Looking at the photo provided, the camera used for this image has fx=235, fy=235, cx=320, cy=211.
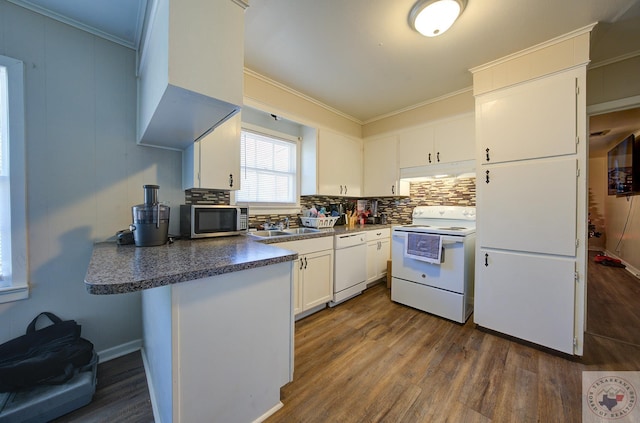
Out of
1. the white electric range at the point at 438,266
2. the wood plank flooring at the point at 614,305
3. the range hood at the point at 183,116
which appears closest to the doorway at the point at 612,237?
the wood plank flooring at the point at 614,305

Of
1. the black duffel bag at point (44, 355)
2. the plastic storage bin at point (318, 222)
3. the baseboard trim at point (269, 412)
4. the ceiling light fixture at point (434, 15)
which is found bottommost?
the baseboard trim at point (269, 412)

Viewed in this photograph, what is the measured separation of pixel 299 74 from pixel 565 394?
10.7ft

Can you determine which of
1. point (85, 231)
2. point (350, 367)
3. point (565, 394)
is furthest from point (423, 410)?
point (85, 231)

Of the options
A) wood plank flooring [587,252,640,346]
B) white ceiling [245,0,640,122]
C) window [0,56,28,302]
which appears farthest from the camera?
wood plank flooring [587,252,640,346]

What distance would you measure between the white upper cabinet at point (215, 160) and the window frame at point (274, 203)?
0.46 meters

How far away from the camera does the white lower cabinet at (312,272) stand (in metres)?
2.34

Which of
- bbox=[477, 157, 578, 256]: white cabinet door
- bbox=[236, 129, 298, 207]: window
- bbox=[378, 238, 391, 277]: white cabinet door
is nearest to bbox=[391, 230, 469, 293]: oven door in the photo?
bbox=[477, 157, 578, 256]: white cabinet door

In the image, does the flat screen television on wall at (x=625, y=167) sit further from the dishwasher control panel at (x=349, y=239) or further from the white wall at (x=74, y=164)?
the white wall at (x=74, y=164)

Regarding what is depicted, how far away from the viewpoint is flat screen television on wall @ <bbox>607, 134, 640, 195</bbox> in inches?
138

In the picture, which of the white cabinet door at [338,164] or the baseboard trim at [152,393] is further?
the white cabinet door at [338,164]

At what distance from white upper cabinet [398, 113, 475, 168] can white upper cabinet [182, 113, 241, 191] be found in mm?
2225

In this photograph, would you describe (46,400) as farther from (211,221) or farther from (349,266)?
(349,266)

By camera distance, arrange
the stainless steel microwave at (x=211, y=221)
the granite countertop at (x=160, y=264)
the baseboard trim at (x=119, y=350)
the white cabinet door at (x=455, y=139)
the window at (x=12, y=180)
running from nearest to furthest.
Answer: the granite countertop at (x=160, y=264)
the window at (x=12, y=180)
the baseboard trim at (x=119, y=350)
the stainless steel microwave at (x=211, y=221)
the white cabinet door at (x=455, y=139)

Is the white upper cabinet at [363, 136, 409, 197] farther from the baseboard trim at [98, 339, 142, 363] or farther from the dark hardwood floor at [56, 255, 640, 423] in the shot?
the baseboard trim at [98, 339, 142, 363]
